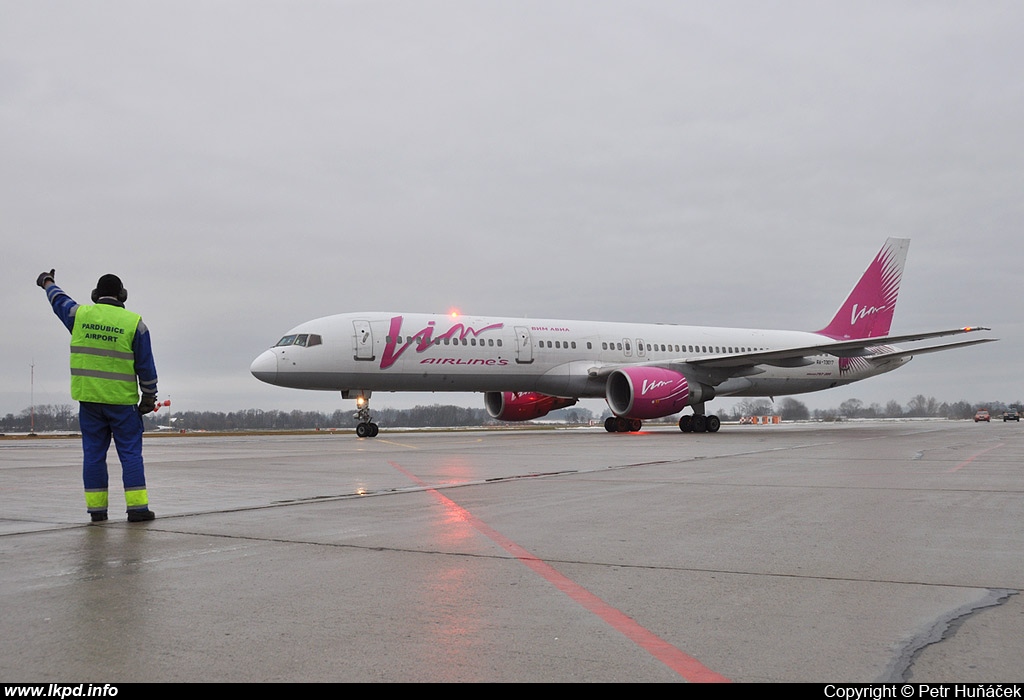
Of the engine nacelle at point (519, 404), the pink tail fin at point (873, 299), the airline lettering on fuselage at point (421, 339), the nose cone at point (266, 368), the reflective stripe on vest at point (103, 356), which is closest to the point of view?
the reflective stripe on vest at point (103, 356)

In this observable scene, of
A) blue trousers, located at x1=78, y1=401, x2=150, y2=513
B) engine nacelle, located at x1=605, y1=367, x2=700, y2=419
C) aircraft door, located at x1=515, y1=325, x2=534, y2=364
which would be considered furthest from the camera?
aircraft door, located at x1=515, y1=325, x2=534, y2=364

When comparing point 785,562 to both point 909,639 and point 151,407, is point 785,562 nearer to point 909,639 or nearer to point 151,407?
point 909,639

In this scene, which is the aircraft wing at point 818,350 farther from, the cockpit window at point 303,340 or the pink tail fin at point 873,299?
the cockpit window at point 303,340

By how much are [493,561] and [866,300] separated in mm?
33320

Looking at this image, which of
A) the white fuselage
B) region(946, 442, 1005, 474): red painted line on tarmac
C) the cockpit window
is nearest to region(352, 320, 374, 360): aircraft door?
the white fuselage

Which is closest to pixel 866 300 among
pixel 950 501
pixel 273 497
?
pixel 950 501

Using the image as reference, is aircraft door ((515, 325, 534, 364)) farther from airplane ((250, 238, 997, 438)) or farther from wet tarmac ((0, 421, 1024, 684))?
wet tarmac ((0, 421, 1024, 684))

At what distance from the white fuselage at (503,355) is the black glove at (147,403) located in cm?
1643

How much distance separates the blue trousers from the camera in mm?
5891

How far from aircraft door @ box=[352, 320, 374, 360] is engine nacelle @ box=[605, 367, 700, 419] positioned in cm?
747

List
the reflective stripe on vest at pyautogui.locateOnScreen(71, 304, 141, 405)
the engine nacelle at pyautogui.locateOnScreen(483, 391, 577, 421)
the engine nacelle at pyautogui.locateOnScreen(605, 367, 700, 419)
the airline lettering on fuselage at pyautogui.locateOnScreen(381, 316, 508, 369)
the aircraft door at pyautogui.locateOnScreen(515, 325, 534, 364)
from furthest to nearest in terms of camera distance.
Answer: the engine nacelle at pyautogui.locateOnScreen(483, 391, 577, 421) < the aircraft door at pyautogui.locateOnScreen(515, 325, 534, 364) < the engine nacelle at pyautogui.locateOnScreen(605, 367, 700, 419) < the airline lettering on fuselage at pyautogui.locateOnScreen(381, 316, 508, 369) < the reflective stripe on vest at pyautogui.locateOnScreen(71, 304, 141, 405)

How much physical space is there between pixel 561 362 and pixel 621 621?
77.4 feet

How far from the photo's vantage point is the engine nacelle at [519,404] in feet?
97.9

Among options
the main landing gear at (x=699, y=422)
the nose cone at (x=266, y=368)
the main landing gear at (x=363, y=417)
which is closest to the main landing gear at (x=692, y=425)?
the main landing gear at (x=699, y=422)
